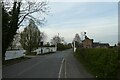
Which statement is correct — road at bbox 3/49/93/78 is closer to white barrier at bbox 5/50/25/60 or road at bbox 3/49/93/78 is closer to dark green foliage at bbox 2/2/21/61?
dark green foliage at bbox 2/2/21/61

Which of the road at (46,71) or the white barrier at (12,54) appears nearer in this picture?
the road at (46,71)

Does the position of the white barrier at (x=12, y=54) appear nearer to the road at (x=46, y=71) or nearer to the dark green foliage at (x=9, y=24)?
the dark green foliage at (x=9, y=24)

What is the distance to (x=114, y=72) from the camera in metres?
14.6

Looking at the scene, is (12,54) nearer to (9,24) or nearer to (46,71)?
(9,24)

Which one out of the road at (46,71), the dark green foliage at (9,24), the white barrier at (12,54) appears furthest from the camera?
the white barrier at (12,54)

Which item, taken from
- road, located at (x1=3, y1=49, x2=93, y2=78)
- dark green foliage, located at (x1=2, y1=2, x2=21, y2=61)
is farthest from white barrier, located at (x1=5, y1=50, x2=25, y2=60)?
road, located at (x1=3, y1=49, x2=93, y2=78)

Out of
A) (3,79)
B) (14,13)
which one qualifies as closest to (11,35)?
(14,13)

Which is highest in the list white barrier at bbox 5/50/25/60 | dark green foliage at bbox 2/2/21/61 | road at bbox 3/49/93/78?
dark green foliage at bbox 2/2/21/61

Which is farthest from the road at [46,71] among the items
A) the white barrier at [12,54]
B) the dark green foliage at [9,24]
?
the white barrier at [12,54]

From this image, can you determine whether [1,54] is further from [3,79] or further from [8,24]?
[3,79]

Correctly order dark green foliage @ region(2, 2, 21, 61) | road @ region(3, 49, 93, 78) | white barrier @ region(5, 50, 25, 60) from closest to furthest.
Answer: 1. road @ region(3, 49, 93, 78)
2. dark green foliage @ region(2, 2, 21, 61)
3. white barrier @ region(5, 50, 25, 60)

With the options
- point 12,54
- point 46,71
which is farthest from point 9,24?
point 46,71

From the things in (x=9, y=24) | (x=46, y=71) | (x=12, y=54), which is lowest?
(x=46, y=71)

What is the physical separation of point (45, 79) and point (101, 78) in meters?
3.38
